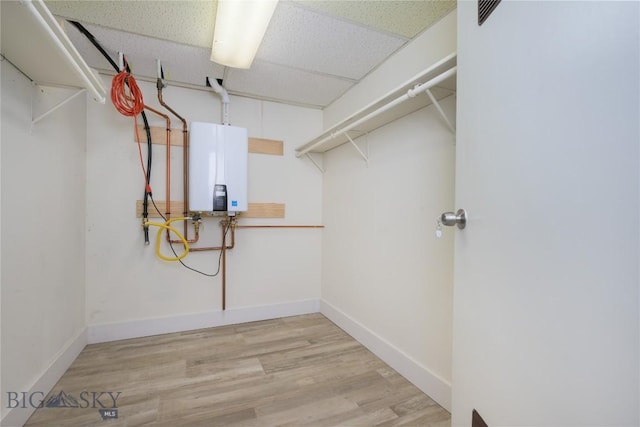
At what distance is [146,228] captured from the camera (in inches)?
90.4

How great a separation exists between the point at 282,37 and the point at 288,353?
87.8 inches

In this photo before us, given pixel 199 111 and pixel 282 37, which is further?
pixel 199 111

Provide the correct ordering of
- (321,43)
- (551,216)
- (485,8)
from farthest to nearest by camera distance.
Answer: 1. (321,43)
2. (485,8)
3. (551,216)

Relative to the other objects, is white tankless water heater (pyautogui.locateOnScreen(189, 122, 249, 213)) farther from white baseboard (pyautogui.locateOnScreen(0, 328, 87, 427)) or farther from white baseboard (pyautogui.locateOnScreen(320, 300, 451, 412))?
white baseboard (pyautogui.locateOnScreen(320, 300, 451, 412))

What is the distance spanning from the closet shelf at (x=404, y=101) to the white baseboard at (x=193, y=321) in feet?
5.51

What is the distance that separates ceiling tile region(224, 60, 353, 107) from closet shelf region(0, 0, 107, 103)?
3.48 feet

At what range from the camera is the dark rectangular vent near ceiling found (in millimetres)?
739

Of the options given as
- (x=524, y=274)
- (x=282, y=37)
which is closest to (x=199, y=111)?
(x=282, y=37)

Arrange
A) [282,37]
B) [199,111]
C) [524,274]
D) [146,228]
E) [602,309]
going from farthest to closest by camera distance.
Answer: [199,111]
[146,228]
[282,37]
[524,274]
[602,309]

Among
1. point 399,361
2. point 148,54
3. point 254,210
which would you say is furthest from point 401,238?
point 148,54

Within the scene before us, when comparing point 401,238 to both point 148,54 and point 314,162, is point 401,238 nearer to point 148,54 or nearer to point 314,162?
point 314,162

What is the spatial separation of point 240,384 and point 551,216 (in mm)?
1842

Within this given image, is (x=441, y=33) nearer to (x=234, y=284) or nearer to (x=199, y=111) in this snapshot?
(x=199, y=111)

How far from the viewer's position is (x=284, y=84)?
2.42 m
